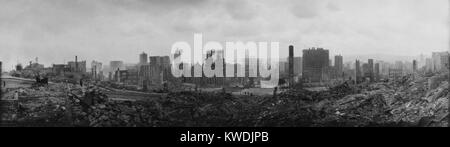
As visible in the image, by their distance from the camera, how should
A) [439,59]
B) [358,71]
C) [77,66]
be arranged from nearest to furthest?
1. [77,66]
2. [439,59]
3. [358,71]

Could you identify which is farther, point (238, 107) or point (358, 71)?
point (358, 71)

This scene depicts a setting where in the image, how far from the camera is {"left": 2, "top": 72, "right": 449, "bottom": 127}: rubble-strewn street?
13.3m

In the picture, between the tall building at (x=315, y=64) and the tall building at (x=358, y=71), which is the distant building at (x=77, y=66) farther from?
the tall building at (x=358, y=71)

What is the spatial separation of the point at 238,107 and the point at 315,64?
380 cm

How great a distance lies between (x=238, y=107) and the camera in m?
15.5

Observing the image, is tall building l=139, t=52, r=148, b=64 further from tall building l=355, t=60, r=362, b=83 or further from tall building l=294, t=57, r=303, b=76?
tall building l=355, t=60, r=362, b=83

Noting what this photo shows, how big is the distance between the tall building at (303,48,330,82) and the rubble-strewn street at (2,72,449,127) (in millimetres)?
1270

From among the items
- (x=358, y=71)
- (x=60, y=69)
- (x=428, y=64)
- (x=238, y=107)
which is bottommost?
(x=238, y=107)

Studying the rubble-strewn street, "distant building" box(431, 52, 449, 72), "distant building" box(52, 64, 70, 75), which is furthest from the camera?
"distant building" box(431, 52, 449, 72)

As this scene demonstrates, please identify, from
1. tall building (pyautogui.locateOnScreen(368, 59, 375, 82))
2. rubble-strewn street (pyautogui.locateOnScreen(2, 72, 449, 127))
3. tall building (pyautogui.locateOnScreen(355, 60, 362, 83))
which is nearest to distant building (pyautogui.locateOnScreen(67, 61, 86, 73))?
rubble-strewn street (pyautogui.locateOnScreen(2, 72, 449, 127))

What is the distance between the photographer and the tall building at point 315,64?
16.4 m

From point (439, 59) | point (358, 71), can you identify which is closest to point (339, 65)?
point (358, 71)

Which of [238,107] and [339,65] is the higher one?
[339,65]

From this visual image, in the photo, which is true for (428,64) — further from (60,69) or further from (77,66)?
(60,69)
